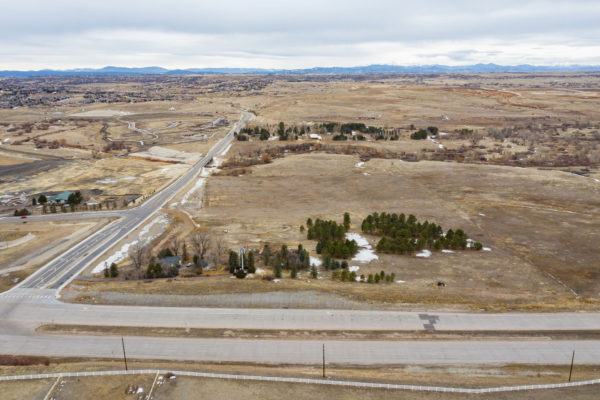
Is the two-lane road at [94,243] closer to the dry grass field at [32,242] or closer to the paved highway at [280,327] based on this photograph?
the dry grass field at [32,242]

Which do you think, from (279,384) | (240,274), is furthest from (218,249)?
(279,384)

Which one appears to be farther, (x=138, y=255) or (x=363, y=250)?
(x=363, y=250)

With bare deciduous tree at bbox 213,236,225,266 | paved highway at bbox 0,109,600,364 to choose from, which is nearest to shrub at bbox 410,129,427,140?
bare deciduous tree at bbox 213,236,225,266

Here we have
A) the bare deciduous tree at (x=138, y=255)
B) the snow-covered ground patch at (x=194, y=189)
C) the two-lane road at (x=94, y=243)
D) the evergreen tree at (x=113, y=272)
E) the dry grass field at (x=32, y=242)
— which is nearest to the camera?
the two-lane road at (x=94, y=243)

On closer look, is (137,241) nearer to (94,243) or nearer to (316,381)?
(94,243)

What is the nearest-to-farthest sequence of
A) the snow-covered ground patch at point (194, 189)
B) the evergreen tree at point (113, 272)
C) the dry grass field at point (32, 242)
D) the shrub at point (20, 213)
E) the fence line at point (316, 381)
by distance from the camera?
the fence line at point (316, 381) → the evergreen tree at point (113, 272) → the dry grass field at point (32, 242) → the shrub at point (20, 213) → the snow-covered ground patch at point (194, 189)

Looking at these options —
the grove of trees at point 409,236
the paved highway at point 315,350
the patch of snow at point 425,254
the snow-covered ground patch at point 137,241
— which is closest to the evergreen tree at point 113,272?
the snow-covered ground patch at point 137,241
